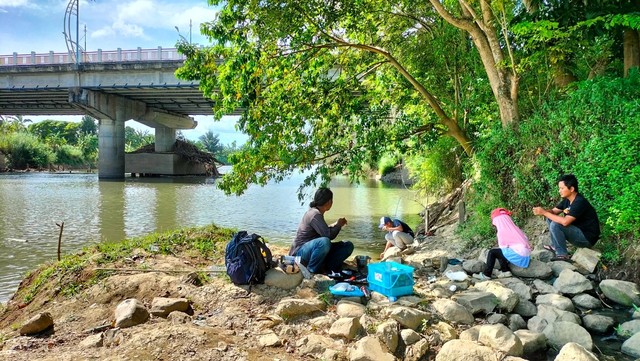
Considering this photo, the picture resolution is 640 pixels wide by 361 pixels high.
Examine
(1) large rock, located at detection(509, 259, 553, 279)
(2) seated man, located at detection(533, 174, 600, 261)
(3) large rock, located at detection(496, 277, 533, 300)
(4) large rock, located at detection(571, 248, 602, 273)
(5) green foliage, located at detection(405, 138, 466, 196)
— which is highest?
(5) green foliage, located at detection(405, 138, 466, 196)

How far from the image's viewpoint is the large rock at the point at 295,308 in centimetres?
435

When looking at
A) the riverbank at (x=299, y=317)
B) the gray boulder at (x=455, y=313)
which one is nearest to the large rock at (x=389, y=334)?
the riverbank at (x=299, y=317)

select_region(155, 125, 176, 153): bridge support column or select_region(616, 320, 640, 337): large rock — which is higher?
select_region(155, 125, 176, 153): bridge support column

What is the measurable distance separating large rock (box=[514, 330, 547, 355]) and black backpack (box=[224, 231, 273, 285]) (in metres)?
2.75

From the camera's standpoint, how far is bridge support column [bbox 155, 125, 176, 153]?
43.5m

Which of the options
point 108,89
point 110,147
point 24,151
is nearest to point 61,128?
point 24,151

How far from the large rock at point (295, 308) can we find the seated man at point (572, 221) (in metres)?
3.28

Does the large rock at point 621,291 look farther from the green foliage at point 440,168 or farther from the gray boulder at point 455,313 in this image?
the green foliage at point 440,168

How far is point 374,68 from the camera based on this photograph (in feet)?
34.6

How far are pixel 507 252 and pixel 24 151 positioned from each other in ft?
186

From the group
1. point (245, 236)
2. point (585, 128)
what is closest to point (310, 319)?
point (245, 236)

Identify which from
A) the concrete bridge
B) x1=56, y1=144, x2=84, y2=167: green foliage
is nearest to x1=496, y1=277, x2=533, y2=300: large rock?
the concrete bridge

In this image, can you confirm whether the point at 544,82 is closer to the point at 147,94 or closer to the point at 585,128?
the point at 585,128

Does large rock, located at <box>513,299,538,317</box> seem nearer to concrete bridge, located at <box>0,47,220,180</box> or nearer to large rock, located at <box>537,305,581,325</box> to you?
large rock, located at <box>537,305,581,325</box>
